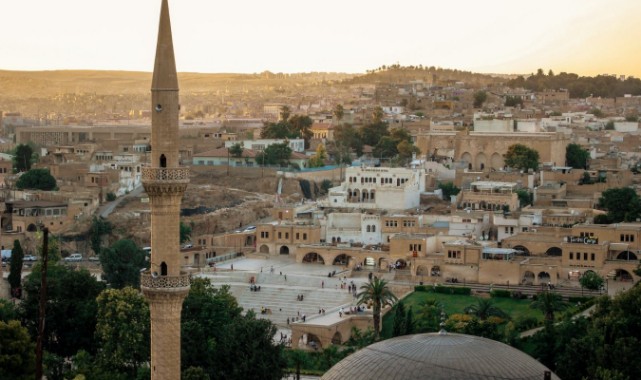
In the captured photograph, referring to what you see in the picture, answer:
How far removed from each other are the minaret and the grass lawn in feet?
33.6

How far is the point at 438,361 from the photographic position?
13.0m

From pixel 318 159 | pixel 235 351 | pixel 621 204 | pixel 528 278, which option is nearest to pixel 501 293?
pixel 528 278

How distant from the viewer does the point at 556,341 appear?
22.8 m

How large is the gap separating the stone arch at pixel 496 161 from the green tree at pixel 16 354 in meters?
28.3

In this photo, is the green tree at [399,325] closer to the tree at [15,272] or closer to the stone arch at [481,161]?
the tree at [15,272]

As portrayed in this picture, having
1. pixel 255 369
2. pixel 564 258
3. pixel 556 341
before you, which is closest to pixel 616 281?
pixel 564 258

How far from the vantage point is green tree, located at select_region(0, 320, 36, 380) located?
19688 millimetres

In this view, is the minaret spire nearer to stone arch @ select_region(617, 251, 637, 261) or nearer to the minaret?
the minaret

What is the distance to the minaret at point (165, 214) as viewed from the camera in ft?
53.4

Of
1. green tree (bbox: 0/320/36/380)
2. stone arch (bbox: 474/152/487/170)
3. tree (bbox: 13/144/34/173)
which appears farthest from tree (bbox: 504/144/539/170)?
green tree (bbox: 0/320/36/380)

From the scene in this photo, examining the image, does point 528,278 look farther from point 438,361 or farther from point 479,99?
point 479,99

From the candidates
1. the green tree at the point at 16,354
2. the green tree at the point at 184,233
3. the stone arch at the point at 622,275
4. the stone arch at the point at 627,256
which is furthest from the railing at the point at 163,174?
the green tree at the point at 184,233

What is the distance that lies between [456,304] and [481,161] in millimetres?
19343

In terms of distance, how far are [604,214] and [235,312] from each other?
1340cm
